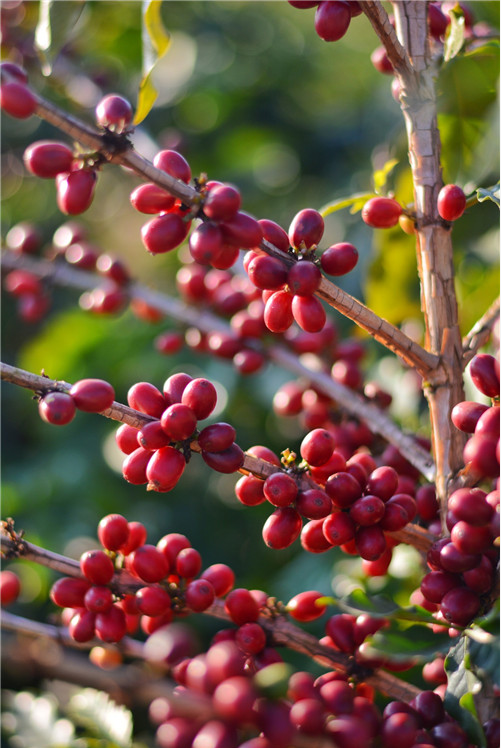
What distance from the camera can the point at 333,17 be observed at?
72 centimetres

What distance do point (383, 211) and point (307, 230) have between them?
0.45 ft

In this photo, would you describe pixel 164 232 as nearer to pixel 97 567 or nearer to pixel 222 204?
pixel 222 204

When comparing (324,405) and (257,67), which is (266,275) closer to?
(324,405)

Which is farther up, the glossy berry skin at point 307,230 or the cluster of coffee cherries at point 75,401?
the glossy berry skin at point 307,230

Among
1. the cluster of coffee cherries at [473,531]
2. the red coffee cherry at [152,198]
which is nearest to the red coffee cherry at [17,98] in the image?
the red coffee cherry at [152,198]

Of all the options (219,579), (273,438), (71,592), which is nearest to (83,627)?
(71,592)

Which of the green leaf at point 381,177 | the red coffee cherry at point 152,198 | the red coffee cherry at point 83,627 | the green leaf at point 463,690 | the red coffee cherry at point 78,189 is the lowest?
the green leaf at point 463,690

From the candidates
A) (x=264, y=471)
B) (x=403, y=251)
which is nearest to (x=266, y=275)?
(x=264, y=471)

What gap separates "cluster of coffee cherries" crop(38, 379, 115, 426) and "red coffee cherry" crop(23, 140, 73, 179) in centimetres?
20

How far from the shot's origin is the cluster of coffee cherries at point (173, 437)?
65 cm

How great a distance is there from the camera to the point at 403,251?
1.17m

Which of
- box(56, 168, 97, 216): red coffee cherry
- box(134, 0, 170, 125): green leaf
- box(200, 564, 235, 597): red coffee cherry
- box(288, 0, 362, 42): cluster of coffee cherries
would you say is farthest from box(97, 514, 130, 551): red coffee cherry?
box(288, 0, 362, 42): cluster of coffee cherries

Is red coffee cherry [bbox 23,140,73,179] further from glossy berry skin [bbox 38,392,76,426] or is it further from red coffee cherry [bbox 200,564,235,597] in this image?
red coffee cherry [bbox 200,564,235,597]

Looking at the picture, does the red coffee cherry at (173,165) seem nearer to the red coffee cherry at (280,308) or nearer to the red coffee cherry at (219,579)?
the red coffee cherry at (280,308)
